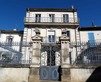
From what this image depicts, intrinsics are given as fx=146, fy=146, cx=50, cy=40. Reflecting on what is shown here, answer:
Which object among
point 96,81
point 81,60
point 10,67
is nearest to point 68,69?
point 81,60

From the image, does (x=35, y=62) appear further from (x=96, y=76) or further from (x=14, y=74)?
(x=96, y=76)

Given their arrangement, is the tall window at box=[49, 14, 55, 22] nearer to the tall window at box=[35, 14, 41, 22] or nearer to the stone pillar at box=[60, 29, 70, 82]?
the tall window at box=[35, 14, 41, 22]

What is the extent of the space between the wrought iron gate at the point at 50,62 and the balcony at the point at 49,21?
11587 mm

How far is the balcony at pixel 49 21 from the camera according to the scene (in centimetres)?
2177

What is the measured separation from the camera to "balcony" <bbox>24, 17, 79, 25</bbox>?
71.4 feet

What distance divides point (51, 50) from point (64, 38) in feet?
4.17

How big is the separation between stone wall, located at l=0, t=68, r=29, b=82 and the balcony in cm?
1308

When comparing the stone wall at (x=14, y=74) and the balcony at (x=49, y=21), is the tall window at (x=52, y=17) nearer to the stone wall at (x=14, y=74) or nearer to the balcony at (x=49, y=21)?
the balcony at (x=49, y=21)

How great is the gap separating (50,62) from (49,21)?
13.4 meters

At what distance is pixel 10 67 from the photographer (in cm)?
950

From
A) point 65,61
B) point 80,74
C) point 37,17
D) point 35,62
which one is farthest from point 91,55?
point 37,17

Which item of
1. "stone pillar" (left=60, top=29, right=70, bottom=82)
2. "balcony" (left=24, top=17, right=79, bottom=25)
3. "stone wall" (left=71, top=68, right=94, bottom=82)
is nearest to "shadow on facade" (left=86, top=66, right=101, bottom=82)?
"stone wall" (left=71, top=68, right=94, bottom=82)

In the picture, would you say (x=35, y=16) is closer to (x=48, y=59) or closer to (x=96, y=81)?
(x=48, y=59)

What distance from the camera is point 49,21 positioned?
22.6 m
